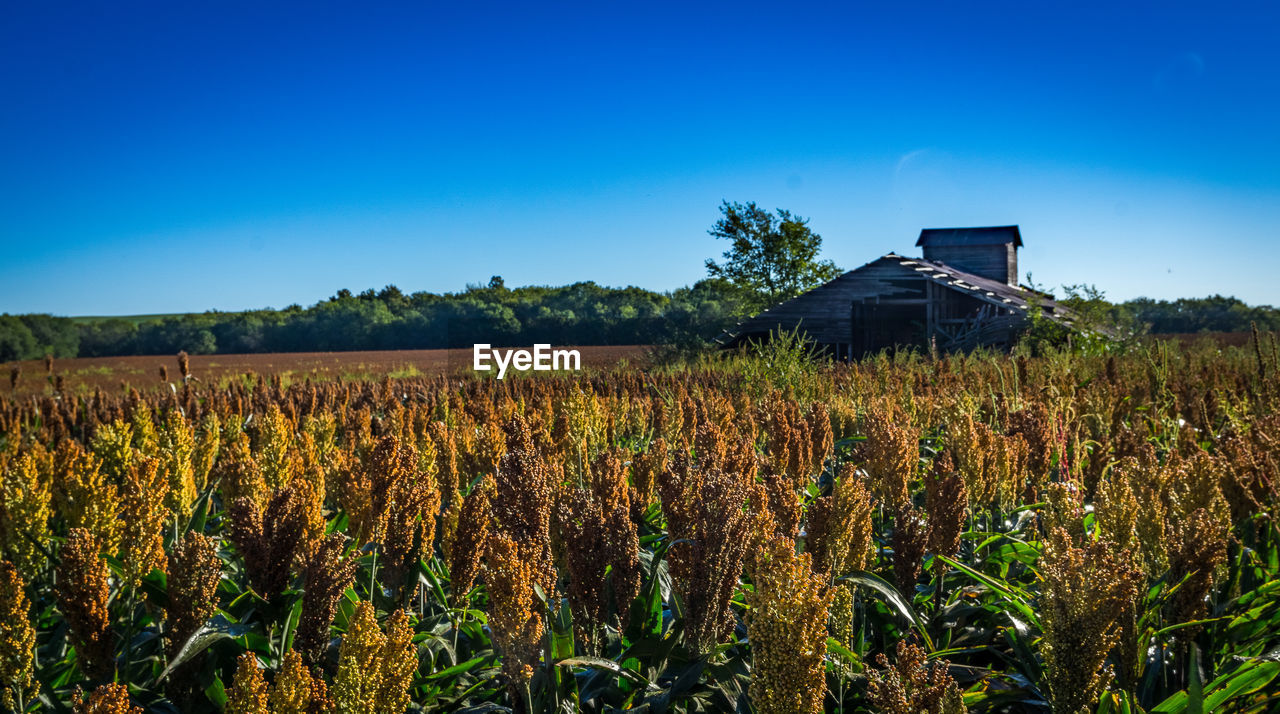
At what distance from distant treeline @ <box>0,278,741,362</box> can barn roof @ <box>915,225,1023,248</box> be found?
14.7 metres

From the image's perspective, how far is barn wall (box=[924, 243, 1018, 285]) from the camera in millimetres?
47969

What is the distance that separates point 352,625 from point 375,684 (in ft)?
0.37

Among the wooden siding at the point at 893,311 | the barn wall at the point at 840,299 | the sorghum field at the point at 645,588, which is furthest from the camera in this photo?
the barn wall at the point at 840,299

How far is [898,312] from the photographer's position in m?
30.4

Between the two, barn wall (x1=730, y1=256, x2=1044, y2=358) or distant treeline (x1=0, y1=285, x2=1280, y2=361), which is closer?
barn wall (x1=730, y1=256, x2=1044, y2=358)

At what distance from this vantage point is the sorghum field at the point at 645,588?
1344 mm

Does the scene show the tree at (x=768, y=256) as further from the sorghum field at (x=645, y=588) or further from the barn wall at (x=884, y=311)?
the sorghum field at (x=645, y=588)

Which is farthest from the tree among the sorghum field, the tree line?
the sorghum field

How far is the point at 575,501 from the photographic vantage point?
214cm

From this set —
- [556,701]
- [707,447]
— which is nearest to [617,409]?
[707,447]

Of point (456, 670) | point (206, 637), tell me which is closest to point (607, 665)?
point (456, 670)

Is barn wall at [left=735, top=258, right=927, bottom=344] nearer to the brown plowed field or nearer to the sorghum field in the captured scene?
the brown plowed field

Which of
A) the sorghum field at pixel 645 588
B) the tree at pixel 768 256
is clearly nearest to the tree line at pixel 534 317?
the tree at pixel 768 256

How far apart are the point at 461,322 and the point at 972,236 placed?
4364 centimetres
